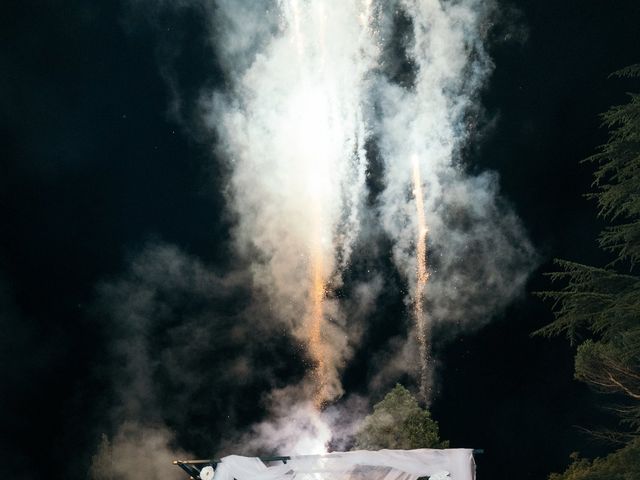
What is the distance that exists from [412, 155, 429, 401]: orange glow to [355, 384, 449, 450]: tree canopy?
32.6ft

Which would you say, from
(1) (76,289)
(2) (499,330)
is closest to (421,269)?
(2) (499,330)

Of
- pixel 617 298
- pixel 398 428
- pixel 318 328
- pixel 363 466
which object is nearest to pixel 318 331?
pixel 318 328

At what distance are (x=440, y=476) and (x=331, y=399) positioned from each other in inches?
799

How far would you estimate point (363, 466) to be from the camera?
6105mm

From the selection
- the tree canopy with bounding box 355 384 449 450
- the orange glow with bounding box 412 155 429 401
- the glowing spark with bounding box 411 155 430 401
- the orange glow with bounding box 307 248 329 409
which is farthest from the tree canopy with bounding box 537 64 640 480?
the orange glow with bounding box 307 248 329 409

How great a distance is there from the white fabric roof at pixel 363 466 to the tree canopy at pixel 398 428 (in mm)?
10697

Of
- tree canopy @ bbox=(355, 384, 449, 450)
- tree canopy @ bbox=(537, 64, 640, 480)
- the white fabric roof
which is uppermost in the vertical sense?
tree canopy @ bbox=(355, 384, 449, 450)

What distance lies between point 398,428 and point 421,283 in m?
11.5

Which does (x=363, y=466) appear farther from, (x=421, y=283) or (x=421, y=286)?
(x=421, y=286)

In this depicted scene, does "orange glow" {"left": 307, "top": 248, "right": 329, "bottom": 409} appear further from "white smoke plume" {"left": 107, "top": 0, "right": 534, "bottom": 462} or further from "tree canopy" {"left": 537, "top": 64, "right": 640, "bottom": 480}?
"tree canopy" {"left": 537, "top": 64, "right": 640, "bottom": 480}

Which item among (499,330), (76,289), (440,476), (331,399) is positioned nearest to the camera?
(440,476)

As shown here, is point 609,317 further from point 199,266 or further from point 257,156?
point 199,266

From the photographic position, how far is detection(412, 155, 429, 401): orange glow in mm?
23291

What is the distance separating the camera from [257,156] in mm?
20875
